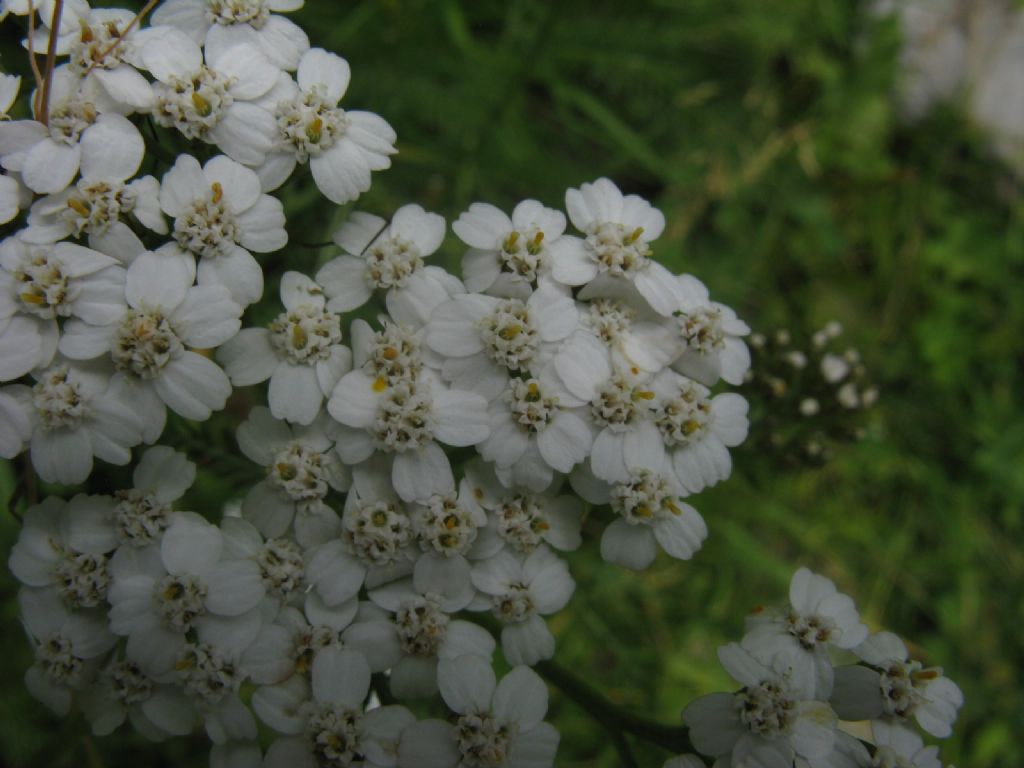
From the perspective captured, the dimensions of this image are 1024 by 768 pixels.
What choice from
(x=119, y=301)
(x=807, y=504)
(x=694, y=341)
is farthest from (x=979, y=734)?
(x=119, y=301)

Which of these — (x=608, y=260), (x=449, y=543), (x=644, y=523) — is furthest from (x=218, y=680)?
(x=608, y=260)

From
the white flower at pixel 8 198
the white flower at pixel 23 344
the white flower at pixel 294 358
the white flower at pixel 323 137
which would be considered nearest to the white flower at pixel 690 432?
the white flower at pixel 294 358

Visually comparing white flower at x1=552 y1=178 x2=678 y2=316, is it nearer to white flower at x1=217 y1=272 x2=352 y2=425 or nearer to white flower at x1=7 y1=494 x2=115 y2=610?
white flower at x1=217 y1=272 x2=352 y2=425

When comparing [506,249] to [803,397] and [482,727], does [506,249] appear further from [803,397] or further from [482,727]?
[803,397]

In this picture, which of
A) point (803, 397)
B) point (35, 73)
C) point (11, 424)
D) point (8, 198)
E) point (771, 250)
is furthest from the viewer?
point (771, 250)

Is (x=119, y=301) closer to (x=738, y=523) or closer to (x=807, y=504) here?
(x=738, y=523)

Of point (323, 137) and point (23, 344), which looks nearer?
point (23, 344)
